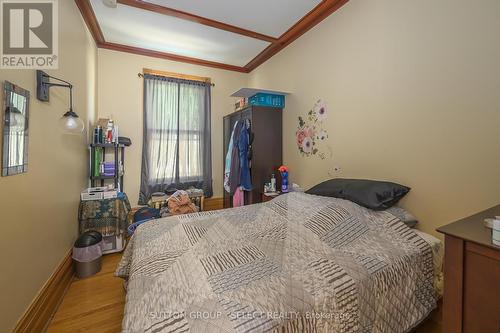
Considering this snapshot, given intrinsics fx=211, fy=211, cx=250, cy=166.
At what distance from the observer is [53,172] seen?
169cm

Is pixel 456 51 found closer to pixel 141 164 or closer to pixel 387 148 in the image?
pixel 387 148

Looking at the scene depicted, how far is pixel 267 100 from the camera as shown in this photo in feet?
9.69

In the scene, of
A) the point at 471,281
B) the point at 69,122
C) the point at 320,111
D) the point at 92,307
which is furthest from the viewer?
the point at 320,111

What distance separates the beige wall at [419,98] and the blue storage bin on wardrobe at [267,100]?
667 mm

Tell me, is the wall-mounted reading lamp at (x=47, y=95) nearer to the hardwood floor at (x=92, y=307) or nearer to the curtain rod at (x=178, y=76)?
the hardwood floor at (x=92, y=307)

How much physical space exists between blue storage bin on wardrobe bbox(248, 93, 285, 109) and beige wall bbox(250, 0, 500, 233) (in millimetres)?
667

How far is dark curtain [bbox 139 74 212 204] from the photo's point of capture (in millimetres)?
3293

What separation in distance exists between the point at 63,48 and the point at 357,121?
8.85 ft

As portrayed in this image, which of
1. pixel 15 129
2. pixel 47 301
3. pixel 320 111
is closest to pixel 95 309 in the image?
pixel 47 301

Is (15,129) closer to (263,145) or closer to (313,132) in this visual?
(263,145)

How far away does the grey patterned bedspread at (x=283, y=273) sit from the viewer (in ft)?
2.49

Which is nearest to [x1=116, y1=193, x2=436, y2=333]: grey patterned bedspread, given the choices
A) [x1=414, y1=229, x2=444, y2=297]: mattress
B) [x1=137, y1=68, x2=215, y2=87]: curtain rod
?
[x1=414, y1=229, x2=444, y2=297]: mattress

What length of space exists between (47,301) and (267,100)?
9.54 ft

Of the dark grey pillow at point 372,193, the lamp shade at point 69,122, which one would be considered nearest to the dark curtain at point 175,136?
the lamp shade at point 69,122
